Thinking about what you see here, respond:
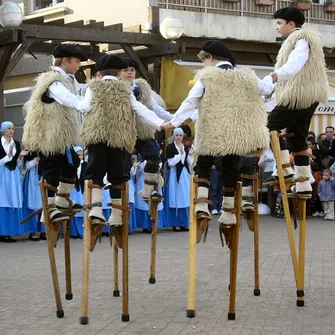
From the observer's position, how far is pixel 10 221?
47.2ft

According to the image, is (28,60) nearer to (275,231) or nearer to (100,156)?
(275,231)

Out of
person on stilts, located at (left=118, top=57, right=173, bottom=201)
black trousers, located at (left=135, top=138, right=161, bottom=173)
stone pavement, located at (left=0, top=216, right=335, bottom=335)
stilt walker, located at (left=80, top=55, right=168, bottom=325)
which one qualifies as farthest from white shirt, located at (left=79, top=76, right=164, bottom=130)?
stone pavement, located at (left=0, top=216, right=335, bottom=335)

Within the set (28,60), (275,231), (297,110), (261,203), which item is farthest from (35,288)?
(28,60)

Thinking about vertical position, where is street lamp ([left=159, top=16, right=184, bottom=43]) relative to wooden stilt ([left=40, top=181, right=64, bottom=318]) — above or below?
above

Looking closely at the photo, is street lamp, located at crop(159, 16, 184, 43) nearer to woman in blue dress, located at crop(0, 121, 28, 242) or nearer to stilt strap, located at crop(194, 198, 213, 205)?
woman in blue dress, located at crop(0, 121, 28, 242)

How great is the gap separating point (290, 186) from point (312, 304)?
1261mm

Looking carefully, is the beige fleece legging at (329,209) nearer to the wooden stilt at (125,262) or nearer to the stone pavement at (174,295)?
the stone pavement at (174,295)

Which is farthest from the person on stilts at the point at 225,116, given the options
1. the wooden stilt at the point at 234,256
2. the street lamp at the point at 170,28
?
the street lamp at the point at 170,28

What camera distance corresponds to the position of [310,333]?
6.75 m

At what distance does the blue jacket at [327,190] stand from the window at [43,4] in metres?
8.81

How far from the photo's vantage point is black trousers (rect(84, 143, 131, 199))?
7535 millimetres

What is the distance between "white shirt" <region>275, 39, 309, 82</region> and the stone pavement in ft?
6.93

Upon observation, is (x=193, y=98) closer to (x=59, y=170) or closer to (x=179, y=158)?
(x=59, y=170)

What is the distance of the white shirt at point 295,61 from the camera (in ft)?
25.1
